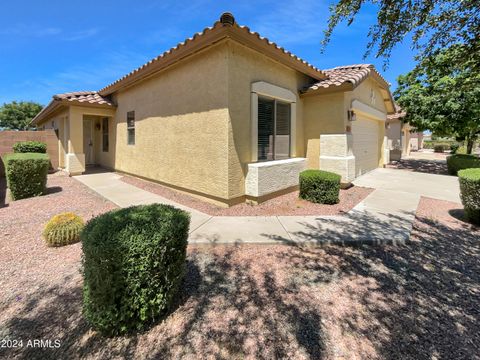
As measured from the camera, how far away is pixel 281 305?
2809 millimetres

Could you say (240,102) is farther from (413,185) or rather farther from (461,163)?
(461,163)

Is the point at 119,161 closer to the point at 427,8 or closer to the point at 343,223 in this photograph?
the point at 343,223

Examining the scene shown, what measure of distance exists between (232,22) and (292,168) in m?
4.44

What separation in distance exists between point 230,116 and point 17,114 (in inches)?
2044

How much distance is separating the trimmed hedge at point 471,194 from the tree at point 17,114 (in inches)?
2090

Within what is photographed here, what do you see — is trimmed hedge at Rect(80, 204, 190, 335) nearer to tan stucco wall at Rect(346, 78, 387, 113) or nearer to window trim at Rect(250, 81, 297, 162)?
window trim at Rect(250, 81, 297, 162)

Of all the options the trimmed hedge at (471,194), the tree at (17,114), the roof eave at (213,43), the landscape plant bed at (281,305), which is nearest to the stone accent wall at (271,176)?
the landscape plant bed at (281,305)

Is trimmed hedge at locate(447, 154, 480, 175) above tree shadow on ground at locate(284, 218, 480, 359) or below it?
above

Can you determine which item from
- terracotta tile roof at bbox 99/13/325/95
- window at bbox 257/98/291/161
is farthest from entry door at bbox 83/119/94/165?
window at bbox 257/98/291/161

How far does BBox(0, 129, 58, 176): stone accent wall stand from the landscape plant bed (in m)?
9.84

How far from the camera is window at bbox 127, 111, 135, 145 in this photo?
401 inches

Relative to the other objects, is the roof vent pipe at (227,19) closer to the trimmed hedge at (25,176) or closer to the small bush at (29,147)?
the trimmed hedge at (25,176)

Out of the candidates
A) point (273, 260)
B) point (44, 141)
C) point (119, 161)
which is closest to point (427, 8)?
point (273, 260)

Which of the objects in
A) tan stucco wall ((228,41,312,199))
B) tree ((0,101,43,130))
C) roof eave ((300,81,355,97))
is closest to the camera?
tan stucco wall ((228,41,312,199))
